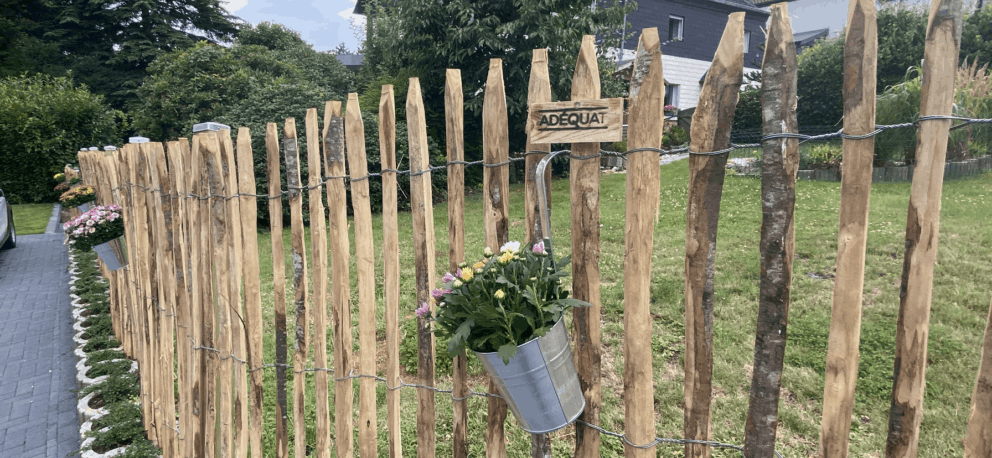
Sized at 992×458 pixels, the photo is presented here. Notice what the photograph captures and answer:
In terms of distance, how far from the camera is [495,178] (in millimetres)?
1881

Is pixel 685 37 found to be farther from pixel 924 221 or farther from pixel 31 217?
pixel 924 221

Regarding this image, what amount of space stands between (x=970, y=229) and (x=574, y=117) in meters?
6.17

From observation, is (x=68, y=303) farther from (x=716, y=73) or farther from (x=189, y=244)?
(x=716, y=73)

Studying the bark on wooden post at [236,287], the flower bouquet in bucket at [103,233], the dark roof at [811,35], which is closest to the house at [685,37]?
the dark roof at [811,35]

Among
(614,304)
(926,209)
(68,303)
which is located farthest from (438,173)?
(926,209)

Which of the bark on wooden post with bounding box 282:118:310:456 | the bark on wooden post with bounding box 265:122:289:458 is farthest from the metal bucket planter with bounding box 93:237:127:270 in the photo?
the bark on wooden post with bounding box 282:118:310:456

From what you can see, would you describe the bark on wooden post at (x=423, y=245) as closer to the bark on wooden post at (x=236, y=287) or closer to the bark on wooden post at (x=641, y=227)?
the bark on wooden post at (x=641, y=227)

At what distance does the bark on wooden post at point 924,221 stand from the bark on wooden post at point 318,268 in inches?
78.2

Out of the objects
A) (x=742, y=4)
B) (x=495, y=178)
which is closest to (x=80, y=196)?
(x=495, y=178)

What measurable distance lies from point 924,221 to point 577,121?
34.0 inches

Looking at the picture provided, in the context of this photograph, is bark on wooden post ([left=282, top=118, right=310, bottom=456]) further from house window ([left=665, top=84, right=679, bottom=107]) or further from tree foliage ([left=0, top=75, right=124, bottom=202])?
house window ([left=665, top=84, right=679, bottom=107])

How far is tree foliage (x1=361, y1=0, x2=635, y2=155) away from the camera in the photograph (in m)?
11.1

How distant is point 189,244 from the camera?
3158mm

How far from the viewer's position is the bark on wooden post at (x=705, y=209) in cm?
142
